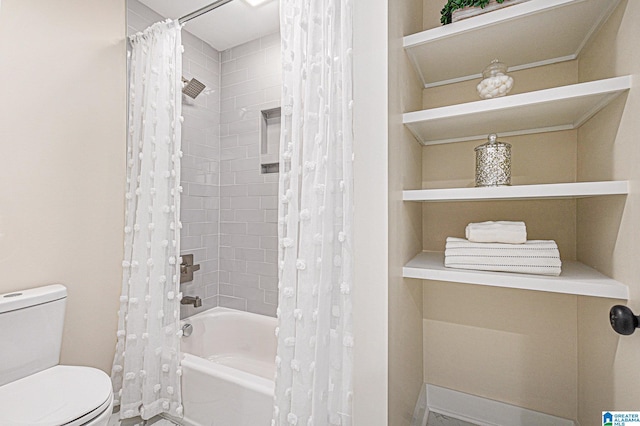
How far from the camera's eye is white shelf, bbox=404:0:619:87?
37.2 inches

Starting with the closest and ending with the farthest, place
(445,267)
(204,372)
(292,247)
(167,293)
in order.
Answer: (445,267), (292,247), (204,372), (167,293)

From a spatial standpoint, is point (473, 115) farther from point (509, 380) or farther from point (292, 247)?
point (509, 380)

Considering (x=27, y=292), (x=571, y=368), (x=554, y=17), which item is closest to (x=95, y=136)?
(x=27, y=292)

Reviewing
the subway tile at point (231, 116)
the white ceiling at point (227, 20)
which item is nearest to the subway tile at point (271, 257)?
the subway tile at point (231, 116)

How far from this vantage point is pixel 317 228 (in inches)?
45.7

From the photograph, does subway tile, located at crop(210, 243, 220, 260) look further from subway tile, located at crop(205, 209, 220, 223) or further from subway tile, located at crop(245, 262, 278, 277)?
subway tile, located at crop(245, 262, 278, 277)

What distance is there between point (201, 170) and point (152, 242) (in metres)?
0.96

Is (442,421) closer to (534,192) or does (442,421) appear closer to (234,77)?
(534,192)

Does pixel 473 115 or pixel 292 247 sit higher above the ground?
pixel 473 115

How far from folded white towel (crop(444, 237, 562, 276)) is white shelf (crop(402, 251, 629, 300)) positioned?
0.02 meters

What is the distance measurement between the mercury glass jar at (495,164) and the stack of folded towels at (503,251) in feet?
0.55

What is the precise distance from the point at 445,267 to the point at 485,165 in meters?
0.39

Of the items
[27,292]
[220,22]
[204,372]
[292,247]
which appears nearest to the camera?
[292,247]

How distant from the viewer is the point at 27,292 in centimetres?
143
